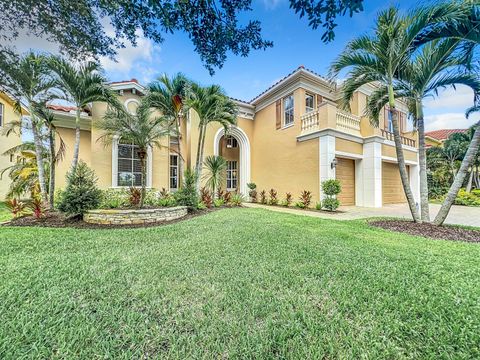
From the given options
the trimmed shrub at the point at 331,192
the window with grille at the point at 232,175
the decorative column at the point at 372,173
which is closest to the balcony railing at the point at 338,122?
the decorative column at the point at 372,173

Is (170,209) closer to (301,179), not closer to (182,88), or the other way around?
(182,88)

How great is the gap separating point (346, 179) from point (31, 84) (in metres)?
13.7

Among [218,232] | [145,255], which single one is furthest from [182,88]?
[145,255]

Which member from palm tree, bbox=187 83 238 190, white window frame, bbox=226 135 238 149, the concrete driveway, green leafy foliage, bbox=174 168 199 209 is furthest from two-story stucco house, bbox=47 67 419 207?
green leafy foliage, bbox=174 168 199 209

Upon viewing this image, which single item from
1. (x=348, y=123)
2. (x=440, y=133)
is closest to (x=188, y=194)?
(x=348, y=123)

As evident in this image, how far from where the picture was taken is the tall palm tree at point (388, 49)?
5.36 m

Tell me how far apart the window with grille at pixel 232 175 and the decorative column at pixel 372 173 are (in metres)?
8.31

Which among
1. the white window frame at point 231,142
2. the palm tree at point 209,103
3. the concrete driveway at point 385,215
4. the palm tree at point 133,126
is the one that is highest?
the palm tree at point 209,103

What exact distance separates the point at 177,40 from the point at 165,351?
4.41 meters

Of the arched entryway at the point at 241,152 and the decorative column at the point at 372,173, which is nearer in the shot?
the decorative column at the point at 372,173

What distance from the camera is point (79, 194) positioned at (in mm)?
6926

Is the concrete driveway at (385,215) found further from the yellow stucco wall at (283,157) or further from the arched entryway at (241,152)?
the arched entryway at (241,152)

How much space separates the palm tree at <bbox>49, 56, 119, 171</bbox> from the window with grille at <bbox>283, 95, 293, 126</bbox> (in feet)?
30.0

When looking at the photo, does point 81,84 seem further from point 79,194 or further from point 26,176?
point 26,176
